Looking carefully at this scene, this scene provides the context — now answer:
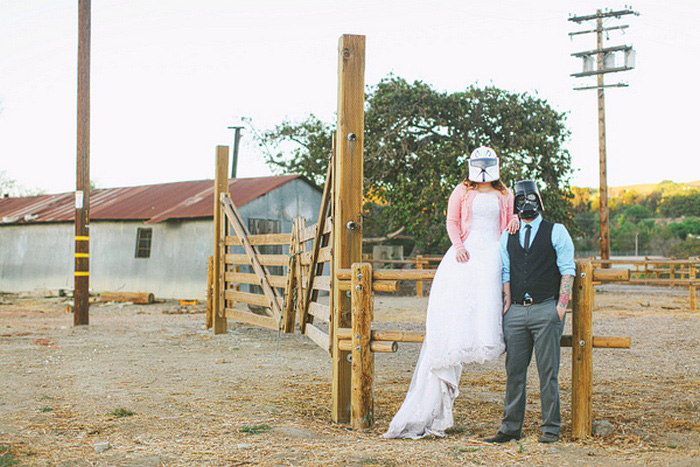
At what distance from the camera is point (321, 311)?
7.54 m

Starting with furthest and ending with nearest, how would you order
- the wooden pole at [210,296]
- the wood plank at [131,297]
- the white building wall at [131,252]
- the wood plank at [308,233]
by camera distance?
the white building wall at [131,252]
the wood plank at [131,297]
the wooden pole at [210,296]
the wood plank at [308,233]

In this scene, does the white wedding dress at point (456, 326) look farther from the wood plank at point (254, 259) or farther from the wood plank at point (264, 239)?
the wood plank at point (264, 239)

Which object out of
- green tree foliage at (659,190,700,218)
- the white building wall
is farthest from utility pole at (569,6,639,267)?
green tree foliage at (659,190,700,218)

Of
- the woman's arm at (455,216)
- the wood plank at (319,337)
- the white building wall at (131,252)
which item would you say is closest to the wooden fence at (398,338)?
the woman's arm at (455,216)

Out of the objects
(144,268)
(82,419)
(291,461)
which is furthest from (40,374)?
(144,268)

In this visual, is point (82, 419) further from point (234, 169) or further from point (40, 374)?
point (234, 169)

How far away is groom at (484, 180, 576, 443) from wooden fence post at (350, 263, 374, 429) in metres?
1.00

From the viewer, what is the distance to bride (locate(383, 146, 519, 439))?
5016 millimetres

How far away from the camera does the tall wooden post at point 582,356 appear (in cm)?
507

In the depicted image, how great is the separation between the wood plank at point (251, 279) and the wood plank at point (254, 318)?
1.67 ft

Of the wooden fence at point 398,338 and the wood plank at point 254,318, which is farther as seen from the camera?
the wood plank at point 254,318

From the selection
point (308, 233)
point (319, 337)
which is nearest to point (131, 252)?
point (308, 233)

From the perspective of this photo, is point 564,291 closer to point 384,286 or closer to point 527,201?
point 527,201

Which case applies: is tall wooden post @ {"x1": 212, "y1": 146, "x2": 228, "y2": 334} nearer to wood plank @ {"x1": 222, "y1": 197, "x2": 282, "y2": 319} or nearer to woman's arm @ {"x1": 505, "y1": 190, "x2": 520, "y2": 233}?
wood plank @ {"x1": 222, "y1": 197, "x2": 282, "y2": 319}
